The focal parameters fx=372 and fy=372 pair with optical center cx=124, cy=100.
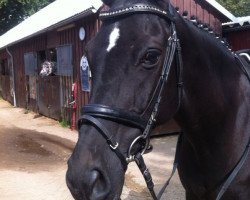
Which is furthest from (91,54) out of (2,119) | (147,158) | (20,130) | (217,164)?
(2,119)

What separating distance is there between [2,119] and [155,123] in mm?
13806

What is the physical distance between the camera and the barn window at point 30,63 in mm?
15578

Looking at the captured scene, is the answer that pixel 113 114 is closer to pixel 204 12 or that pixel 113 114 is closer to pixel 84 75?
pixel 84 75

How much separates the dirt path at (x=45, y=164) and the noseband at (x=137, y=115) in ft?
12.0

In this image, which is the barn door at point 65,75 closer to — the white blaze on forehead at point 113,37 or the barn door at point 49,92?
the barn door at point 49,92

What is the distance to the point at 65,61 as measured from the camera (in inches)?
474

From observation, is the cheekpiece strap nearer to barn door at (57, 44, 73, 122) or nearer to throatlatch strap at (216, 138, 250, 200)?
throatlatch strap at (216, 138, 250, 200)

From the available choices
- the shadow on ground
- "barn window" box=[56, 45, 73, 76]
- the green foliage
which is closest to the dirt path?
the shadow on ground

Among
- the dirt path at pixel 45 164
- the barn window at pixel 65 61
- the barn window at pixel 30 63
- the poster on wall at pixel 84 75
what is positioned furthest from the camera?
the barn window at pixel 30 63

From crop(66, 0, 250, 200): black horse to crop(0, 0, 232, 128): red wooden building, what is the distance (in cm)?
657

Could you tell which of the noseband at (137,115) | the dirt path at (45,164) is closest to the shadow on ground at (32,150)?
the dirt path at (45,164)

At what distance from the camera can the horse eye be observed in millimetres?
1931

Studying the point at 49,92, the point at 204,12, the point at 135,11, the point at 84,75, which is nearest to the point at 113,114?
the point at 135,11

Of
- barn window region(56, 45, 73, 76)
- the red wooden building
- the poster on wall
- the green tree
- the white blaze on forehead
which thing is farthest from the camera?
the green tree
